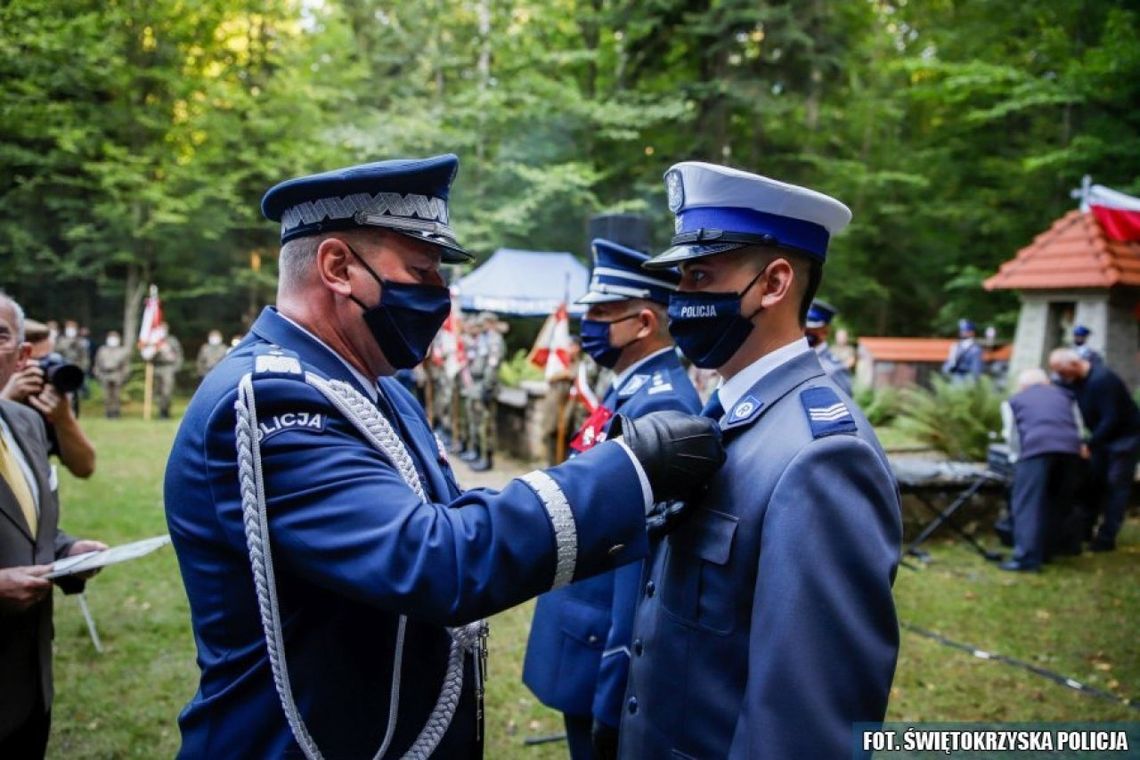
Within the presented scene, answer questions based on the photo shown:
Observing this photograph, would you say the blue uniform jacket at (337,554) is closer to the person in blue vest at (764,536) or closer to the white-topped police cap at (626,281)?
the person in blue vest at (764,536)

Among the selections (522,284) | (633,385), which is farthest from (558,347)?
(633,385)

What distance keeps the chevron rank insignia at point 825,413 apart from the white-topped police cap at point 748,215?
382 mm

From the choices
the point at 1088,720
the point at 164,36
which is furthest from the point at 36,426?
the point at 164,36

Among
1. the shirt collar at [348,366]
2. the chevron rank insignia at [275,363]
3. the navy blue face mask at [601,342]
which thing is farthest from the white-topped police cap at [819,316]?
the chevron rank insignia at [275,363]

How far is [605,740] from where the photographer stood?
8.49ft

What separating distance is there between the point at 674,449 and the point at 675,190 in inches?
32.1

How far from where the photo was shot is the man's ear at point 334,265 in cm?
182

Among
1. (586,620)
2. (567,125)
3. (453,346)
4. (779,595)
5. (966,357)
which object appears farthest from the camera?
(567,125)

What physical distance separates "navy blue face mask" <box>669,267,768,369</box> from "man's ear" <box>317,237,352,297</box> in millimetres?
838

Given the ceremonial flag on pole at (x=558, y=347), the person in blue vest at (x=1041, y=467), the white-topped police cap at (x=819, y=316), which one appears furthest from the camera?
the ceremonial flag on pole at (x=558, y=347)

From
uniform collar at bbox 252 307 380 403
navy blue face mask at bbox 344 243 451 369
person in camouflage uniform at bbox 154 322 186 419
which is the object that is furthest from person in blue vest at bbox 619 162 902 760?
person in camouflage uniform at bbox 154 322 186 419

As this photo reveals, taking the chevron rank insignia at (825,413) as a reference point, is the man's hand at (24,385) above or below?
below

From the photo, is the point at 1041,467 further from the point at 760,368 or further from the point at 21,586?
the point at 21,586

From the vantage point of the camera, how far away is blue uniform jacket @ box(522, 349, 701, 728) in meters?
2.89
